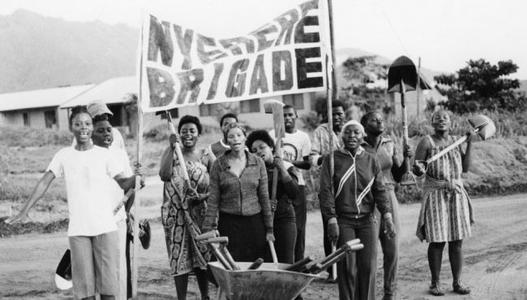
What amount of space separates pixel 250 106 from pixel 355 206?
28137 millimetres

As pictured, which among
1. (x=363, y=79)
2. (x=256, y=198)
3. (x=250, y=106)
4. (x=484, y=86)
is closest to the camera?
(x=256, y=198)

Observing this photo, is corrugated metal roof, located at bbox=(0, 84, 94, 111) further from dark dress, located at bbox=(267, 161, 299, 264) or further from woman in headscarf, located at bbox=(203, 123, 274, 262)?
woman in headscarf, located at bbox=(203, 123, 274, 262)

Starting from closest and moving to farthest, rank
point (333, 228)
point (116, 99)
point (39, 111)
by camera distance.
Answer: point (333, 228) → point (116, 99) → point (39, 111)

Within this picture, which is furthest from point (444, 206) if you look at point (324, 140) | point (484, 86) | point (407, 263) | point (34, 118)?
point (34, 118)

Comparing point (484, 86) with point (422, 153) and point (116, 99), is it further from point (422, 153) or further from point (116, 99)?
point (422, 153)

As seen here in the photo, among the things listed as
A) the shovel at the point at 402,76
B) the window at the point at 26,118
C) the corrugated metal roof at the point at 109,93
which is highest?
the corrugated metal roof at the point at 109,93

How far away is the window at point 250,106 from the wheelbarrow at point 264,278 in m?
28.8

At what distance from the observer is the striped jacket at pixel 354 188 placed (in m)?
6.32

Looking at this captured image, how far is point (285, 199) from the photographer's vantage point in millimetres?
6922

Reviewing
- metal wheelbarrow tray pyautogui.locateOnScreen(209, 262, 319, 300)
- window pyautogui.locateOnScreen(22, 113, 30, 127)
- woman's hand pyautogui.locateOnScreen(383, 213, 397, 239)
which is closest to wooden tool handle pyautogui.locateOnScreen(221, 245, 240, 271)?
metal wheelbarrow tray pyautogui.locateOnScreen(209, 262, 319, 300)

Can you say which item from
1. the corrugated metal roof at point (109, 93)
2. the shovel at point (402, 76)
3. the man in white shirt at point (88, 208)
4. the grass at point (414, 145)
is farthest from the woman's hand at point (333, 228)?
the corrugated metal roof at point (109, 93)

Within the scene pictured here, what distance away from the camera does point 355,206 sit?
6.30 m

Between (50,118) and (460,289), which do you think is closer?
(460,289)

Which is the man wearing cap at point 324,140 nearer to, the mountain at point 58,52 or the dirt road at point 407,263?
the dirt road at point 407,263
